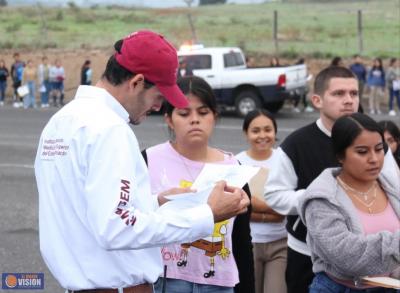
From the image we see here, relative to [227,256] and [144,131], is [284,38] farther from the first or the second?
[227,256]

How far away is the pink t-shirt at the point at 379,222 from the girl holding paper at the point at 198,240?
2.13 ft

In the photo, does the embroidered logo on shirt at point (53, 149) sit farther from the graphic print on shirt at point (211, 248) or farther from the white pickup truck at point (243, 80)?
the white pickup truck at point (243, 80)

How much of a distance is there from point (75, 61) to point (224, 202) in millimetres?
33305

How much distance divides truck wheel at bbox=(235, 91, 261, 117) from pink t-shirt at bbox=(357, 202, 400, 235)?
63.7 ft

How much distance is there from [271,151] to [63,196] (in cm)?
329

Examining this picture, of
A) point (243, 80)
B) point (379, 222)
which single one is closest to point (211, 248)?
point (379, 222)

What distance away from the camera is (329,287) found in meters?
4.07

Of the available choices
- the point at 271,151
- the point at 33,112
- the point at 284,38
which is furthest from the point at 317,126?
the point at 284,38

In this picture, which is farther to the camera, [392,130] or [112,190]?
[392,130]

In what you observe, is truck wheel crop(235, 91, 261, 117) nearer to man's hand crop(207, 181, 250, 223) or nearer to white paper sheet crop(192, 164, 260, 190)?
white paper sheet crop(192, 164, 260, 190)

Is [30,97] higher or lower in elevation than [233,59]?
lower

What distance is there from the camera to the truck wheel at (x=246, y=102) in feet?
76.9

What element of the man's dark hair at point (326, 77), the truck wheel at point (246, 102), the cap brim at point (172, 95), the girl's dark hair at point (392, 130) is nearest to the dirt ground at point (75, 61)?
the truck wheel at point (246, 102)

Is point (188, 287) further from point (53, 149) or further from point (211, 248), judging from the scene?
point (53, 149)
